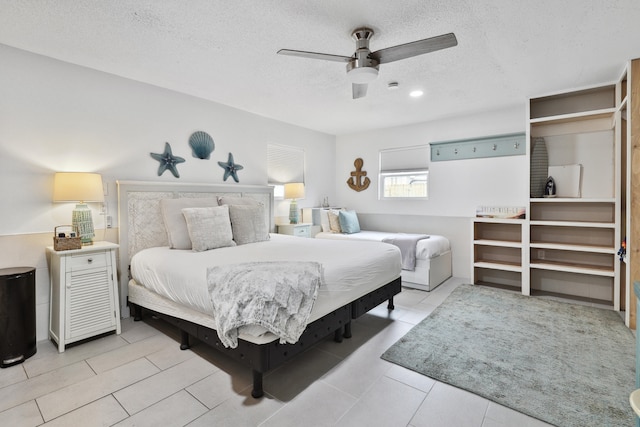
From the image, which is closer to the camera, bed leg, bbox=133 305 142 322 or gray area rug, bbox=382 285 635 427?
gray area rug, bbox=382 285 635 427

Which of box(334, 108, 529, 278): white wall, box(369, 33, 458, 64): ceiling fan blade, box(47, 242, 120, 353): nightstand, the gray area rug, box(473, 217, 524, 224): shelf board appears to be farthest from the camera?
box(334, 108, 529, 278): white wall

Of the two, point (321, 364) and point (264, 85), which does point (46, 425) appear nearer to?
point (321, 364)

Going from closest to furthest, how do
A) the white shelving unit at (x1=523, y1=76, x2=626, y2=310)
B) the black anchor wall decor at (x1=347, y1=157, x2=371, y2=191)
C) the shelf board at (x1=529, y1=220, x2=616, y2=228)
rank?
1. the shelf board at (x1=529, y1=220, x2=616, y2=228)
2. the white shelving unit at (x1=523, y1=76, x2=626, y2=310)
3. the black anchor wall decor at (x1=347, y1=157, x2=371, y2=191)

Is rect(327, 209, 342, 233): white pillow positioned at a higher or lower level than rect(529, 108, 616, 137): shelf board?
lower

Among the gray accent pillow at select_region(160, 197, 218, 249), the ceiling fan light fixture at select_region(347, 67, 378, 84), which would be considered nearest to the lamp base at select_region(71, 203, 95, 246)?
the gray accent pillow at select_region(160, 197, 218, 249)

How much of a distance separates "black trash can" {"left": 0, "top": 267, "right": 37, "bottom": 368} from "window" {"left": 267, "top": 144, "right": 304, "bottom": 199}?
120 inches

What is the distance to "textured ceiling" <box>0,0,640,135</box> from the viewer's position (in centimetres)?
204

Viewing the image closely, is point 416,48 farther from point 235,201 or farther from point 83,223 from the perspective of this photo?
point 83,223

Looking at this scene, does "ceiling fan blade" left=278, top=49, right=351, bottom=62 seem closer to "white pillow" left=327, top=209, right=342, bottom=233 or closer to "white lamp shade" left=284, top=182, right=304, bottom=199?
"white lamp shade" left=284, top=182, right=304, bottom=199

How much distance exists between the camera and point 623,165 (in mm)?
3293

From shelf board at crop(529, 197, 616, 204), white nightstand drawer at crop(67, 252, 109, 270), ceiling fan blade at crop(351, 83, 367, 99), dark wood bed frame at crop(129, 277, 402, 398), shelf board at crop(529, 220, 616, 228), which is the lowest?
dark wood bed frame at crop(129, 277, 402, 398)

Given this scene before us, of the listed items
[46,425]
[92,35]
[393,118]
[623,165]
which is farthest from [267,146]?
[623,165]

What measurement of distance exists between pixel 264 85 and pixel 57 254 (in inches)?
98.6

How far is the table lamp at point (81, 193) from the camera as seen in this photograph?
2.66m
